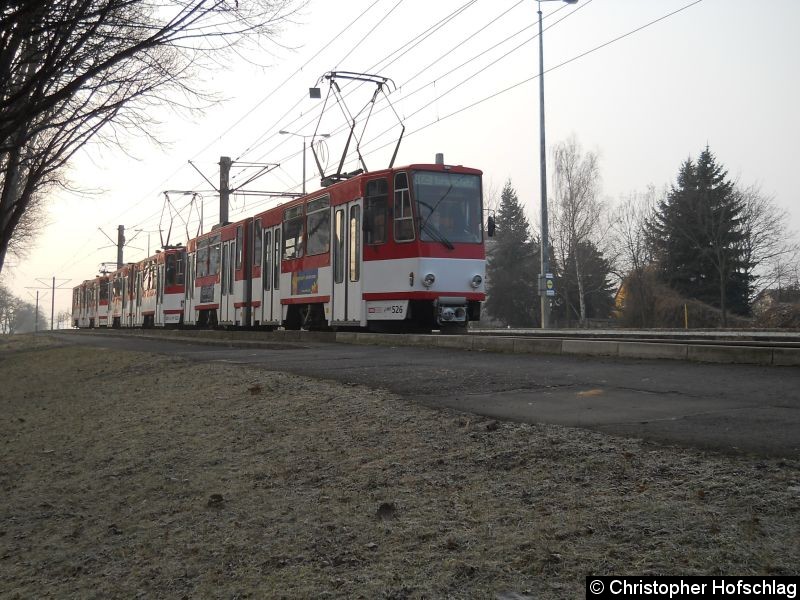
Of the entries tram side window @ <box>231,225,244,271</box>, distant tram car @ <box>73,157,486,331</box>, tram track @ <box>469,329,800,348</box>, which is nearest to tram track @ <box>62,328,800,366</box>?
tram track @ <box>469,329,800,348</box>

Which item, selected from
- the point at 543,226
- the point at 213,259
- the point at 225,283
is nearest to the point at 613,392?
the point at 225,283

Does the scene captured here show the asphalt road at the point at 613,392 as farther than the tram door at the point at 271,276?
No

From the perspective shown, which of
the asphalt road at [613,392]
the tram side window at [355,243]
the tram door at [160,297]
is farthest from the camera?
the tram door at [160,297]

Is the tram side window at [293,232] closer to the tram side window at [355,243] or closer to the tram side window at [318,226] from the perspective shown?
the tram side window at [318,226]

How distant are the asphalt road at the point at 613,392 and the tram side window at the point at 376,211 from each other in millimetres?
5539

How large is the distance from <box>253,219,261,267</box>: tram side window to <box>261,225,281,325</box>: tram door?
1.79 ft

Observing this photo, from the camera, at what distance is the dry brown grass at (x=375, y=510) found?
282 centimetres

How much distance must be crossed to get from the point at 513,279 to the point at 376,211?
4694 cm

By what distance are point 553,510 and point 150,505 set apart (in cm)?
260

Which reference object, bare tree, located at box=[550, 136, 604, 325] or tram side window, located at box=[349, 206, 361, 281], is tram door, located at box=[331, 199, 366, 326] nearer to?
tram side window, located at box=[349, 206, 361, 281]

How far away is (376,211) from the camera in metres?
15.9

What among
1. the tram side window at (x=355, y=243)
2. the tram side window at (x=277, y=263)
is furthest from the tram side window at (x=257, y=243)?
the tram side window at (x=355, y=243)

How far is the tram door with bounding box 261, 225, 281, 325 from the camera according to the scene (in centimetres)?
2075

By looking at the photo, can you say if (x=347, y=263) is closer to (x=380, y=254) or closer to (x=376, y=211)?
(x=380, y=254)
